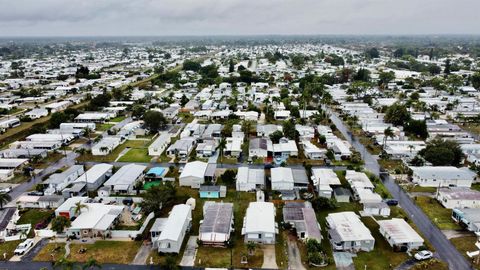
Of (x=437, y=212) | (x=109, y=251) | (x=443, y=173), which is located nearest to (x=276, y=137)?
(x=443, y=173)

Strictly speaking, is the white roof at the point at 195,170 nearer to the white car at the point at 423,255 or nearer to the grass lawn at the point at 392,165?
the white car at the point at 423,255

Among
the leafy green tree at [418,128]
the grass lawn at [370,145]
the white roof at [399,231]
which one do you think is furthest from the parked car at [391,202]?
the leafy green tree at [418,128]

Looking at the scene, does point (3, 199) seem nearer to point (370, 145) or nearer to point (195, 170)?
point (195, 170)

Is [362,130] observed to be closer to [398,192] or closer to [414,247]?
[398,192]

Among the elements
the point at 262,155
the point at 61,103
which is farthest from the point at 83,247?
the point at 61,103

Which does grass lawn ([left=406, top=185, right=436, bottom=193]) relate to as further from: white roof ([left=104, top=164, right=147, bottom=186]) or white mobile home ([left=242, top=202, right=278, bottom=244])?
white roof ([left=104, top=164, right=147, bottom=186])

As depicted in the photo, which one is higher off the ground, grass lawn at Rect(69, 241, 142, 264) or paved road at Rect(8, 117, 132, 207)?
paved road at Rect(8, 117, 132, 207)

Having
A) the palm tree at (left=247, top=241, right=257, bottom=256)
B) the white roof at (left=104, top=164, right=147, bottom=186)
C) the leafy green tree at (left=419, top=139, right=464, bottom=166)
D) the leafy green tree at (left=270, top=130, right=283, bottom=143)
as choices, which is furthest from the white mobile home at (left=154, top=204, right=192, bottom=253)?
the leafy green tree at (left=419, top=139, right=464, bottom=166)
